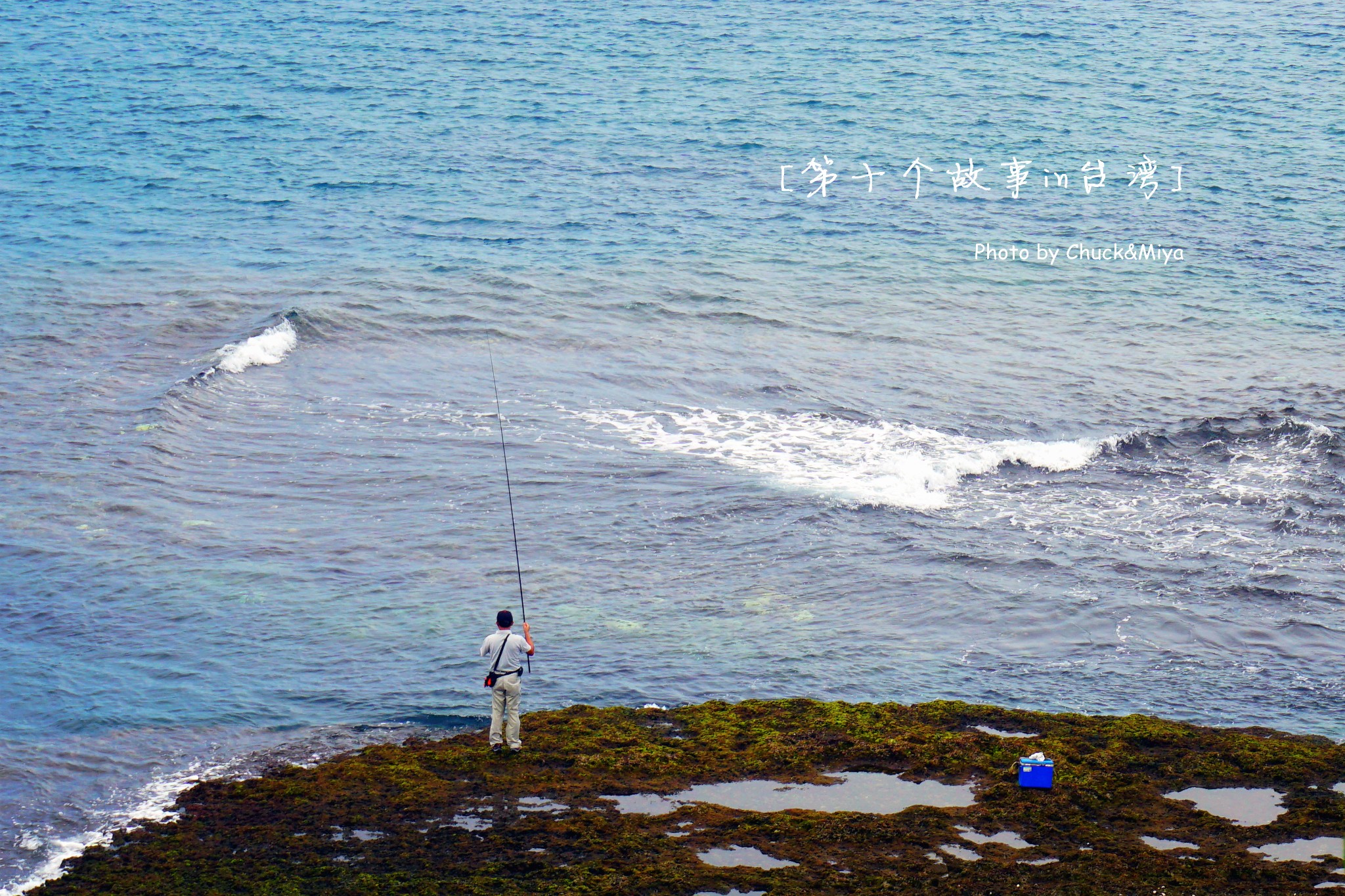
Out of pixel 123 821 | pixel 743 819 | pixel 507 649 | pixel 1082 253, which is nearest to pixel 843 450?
pixel 507 649

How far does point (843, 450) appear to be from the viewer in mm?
19016

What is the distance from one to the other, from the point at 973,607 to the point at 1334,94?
31.8 meters

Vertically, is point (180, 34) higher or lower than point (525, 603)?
higher

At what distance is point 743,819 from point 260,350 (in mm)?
15759

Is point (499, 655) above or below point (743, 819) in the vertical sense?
above

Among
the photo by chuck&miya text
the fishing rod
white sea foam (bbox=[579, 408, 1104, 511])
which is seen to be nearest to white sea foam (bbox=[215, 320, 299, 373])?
the fishing rod

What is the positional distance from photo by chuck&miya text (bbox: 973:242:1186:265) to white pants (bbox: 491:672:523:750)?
20540 mm

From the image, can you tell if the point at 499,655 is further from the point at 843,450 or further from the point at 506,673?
the point at 843,450

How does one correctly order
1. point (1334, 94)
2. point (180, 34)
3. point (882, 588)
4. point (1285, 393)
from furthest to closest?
point (180, 34)
point (1334, 94)
point (1285, 393)
point (882, 588)

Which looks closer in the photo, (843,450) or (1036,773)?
(1036,773)

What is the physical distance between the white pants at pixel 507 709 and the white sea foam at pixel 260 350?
42.7ft

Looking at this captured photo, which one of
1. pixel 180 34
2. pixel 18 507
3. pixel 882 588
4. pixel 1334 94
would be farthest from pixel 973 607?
pixel 180 34

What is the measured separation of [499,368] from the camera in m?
22.7

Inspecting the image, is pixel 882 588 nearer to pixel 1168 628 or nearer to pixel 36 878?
pixel 1168 628
